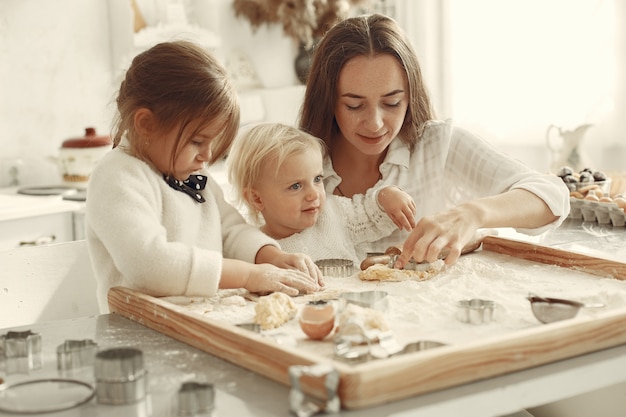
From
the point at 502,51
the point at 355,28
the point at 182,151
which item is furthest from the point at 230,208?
the point at 502,51

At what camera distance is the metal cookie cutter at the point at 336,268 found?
155 centimetres

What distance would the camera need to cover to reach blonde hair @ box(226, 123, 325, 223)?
1.69 meters

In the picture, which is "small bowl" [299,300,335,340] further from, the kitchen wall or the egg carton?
the kitchen wall

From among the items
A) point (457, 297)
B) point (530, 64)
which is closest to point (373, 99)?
point (457, 297)

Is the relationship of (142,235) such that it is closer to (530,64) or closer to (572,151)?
(572,151)

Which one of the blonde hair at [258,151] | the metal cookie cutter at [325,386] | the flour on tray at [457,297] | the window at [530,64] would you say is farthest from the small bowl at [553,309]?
the window at [530,64]

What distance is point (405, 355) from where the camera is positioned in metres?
0.90

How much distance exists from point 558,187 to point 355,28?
1.85ft

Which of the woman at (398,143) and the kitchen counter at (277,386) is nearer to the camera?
the kitchen counter at (277,386)

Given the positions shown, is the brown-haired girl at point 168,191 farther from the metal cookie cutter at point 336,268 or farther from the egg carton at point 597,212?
the egg carton at point 597,212

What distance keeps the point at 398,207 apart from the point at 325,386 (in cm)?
92

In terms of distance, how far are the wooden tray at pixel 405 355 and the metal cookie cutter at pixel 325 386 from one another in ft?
0.04

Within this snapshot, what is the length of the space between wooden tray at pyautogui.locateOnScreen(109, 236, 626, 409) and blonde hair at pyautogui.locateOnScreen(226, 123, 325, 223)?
1.87ft

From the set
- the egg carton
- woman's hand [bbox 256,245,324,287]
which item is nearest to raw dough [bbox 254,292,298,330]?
woman's hand [bbox 256,245,324,287]
